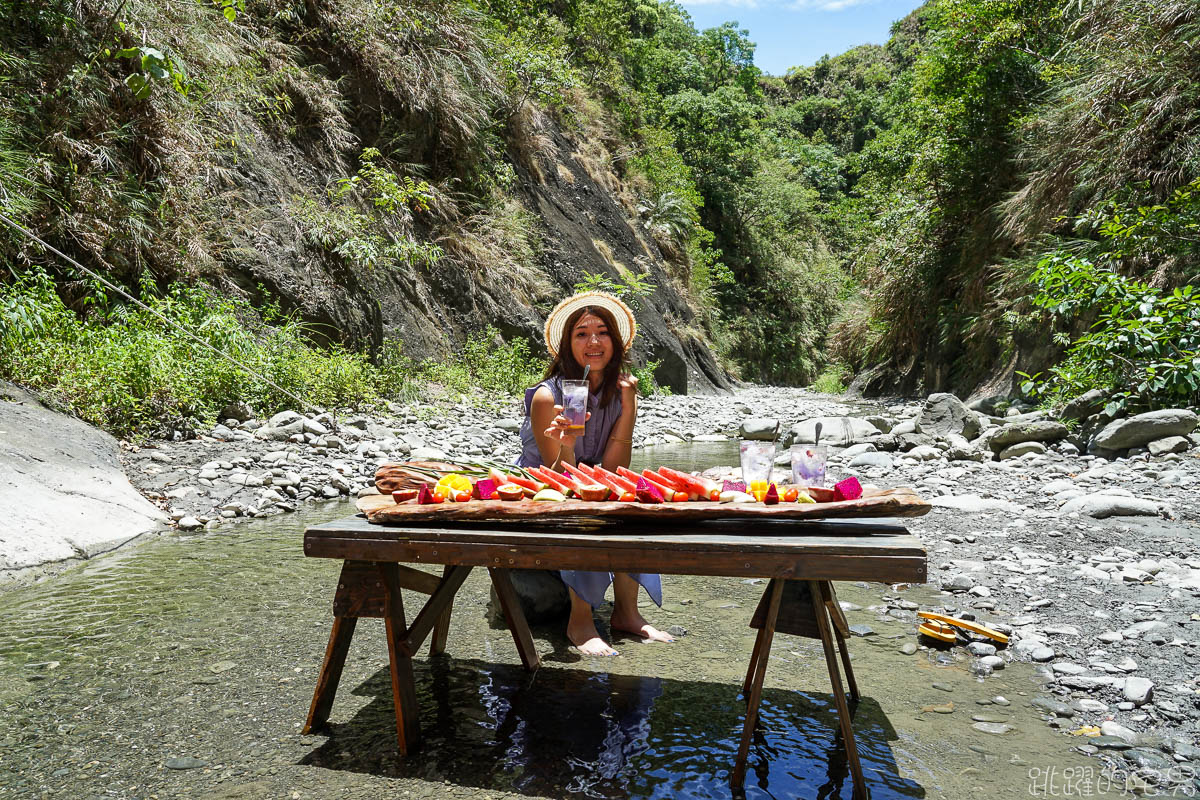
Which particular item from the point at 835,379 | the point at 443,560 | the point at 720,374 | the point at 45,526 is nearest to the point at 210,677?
the point at 443,560

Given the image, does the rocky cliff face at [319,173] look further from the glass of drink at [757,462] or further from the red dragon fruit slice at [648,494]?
the glass of drink at [757,462]

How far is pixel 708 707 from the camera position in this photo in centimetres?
292

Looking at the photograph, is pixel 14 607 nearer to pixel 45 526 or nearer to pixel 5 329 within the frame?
pixel 45 526

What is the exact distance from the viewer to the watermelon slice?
2.44 m

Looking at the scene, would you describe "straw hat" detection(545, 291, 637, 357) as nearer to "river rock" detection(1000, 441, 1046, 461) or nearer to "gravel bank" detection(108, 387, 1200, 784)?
"gravel bank" detection(108, 387, 1200, 784)

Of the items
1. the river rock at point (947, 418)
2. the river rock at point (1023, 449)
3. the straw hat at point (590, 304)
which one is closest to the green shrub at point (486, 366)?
the river rock at point (947, 418)

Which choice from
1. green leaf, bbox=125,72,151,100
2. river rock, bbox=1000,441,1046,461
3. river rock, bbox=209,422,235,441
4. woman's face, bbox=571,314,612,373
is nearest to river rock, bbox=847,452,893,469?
river rock, bbox=1000,441,1046,461

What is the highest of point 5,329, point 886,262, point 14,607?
point 886,262

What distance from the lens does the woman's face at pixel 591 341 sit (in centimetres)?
384

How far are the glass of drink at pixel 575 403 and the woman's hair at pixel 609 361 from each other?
61 cm

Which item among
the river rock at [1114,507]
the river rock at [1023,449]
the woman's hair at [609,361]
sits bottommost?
the river rock at [1114,507]

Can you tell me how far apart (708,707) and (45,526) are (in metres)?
4.21

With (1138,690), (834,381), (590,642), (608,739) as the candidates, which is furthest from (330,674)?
(834,381)

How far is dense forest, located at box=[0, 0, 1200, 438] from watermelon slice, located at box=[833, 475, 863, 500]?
453 centimetres
